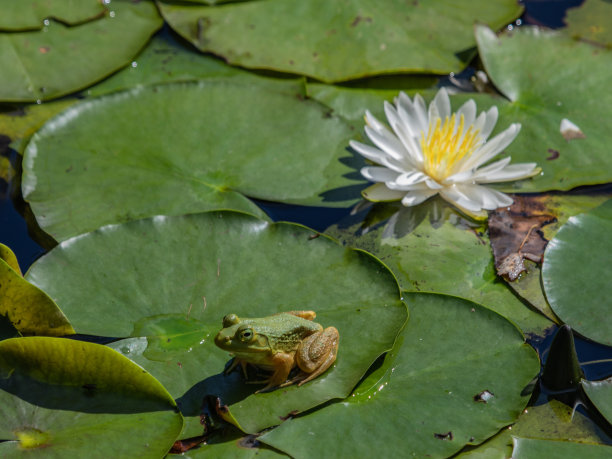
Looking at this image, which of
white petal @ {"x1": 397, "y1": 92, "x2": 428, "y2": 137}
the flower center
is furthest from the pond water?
white petal @ {"x1": 397, "y1": 92, "x2": 428, "y2": 137}

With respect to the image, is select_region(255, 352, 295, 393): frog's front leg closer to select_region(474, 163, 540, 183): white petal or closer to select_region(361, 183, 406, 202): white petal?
select_region(361, 183, 406, 202): white petal

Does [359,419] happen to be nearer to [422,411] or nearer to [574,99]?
[422,411]

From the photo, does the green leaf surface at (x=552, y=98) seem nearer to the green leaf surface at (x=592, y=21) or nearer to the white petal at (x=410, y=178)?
the green leaf surface at (x=592, y=21)

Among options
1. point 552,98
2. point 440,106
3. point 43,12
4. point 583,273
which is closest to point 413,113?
point 440,106

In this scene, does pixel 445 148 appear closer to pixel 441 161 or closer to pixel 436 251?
pixel 441 161

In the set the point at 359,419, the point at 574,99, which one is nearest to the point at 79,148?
the point at 359,419
